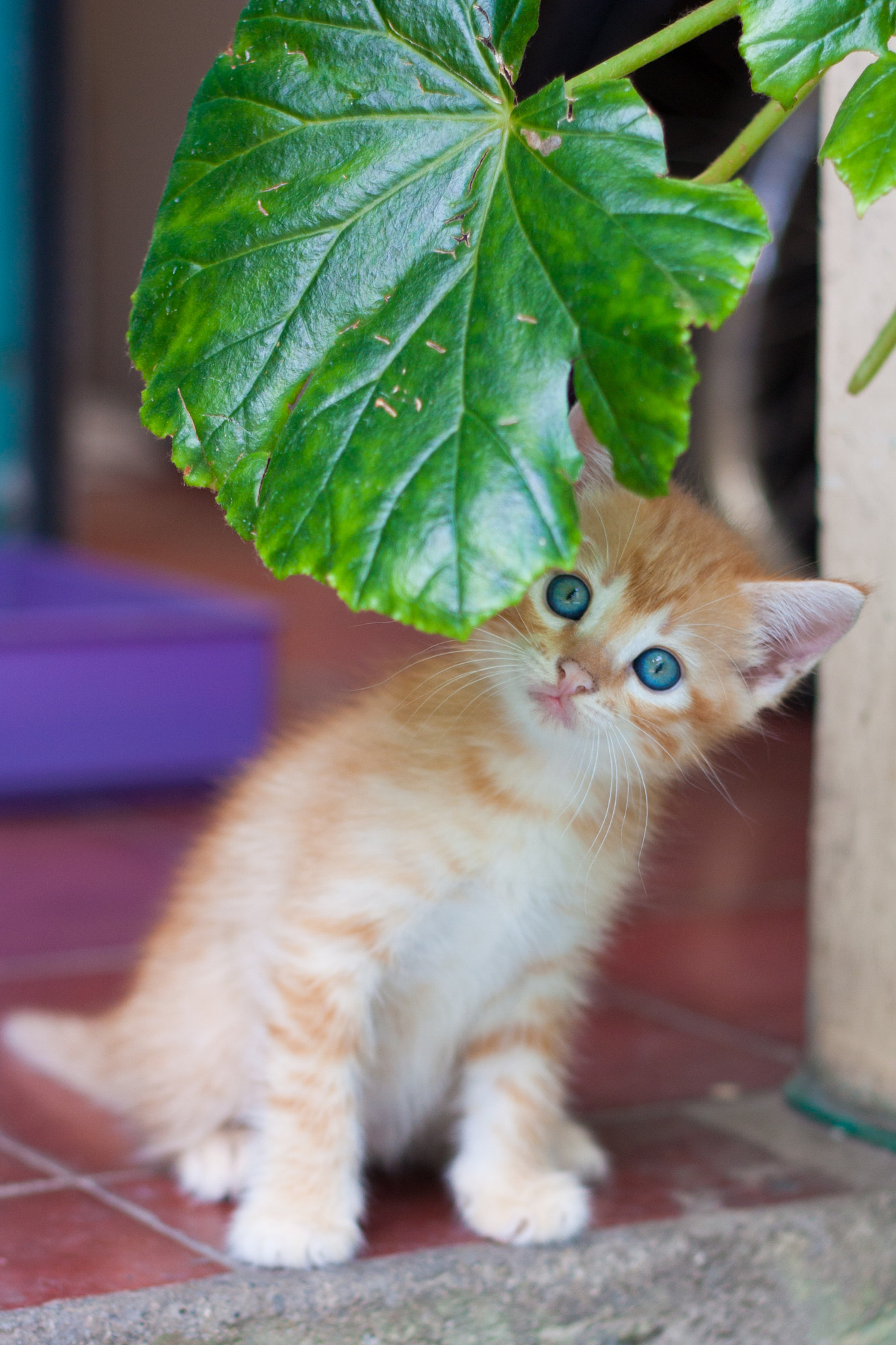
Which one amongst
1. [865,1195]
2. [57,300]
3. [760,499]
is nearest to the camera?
[865,1195]

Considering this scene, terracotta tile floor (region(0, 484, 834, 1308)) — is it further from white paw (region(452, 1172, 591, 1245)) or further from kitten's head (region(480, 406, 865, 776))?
kitten's head (region(480, 406, 865, 776))

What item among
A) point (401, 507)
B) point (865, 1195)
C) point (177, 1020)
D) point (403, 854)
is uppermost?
point (401, 507)

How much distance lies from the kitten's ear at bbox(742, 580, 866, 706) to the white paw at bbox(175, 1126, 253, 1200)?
58cm

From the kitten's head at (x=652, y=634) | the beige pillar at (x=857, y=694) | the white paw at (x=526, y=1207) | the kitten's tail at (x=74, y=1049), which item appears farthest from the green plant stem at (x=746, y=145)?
the kitten's tail at (x=74, y=1049)

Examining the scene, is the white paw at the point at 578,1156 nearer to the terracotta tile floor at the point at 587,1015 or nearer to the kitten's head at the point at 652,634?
the terracotta tile floor at the point at 587,1015

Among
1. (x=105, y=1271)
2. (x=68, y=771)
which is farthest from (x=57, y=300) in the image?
(x=105, y=1271)

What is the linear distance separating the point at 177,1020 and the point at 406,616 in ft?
2.33

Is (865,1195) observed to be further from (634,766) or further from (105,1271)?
(105,1271)

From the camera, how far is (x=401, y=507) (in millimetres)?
855

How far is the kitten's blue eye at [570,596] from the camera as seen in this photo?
118cm

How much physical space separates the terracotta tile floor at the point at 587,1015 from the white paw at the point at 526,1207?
30 millimetres

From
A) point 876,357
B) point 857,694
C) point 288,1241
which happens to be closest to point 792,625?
→ point 876,357

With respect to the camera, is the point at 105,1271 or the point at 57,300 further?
the point at 57,300

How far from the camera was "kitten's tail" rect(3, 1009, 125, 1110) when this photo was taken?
152 centimetres
